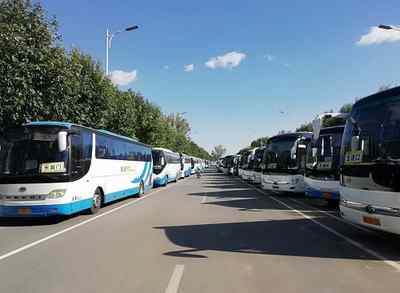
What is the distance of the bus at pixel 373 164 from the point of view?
8117mm

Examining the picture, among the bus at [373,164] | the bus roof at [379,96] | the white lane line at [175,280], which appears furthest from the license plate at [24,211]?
the bus roof at [379,96]

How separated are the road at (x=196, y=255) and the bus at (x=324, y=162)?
9.46 ft

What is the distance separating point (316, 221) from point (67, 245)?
7.17m

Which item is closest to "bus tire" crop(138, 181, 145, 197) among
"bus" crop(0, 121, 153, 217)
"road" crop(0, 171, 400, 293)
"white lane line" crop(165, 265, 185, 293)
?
"bus" crop(0, 121, 153, 217)

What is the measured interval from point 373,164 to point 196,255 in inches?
153

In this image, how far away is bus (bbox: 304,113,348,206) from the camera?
16328 mm

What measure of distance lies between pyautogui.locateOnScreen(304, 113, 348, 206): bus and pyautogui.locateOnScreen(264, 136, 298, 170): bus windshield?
3.39 metres

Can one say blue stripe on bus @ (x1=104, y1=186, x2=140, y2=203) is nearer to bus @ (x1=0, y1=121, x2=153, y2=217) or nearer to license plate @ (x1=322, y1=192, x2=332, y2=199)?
bus @ (x1=0, y1=121, x2=153, y2=217)

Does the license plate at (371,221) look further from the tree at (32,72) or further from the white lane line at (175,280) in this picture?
the tree at (32,72)

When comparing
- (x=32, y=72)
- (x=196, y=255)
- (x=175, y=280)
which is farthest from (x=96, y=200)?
(x=175, y=280)

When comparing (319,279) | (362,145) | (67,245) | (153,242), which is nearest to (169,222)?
(153,242)

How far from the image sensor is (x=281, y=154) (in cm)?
2216

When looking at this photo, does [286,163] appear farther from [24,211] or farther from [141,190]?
[24,211]

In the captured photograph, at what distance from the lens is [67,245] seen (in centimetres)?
925
